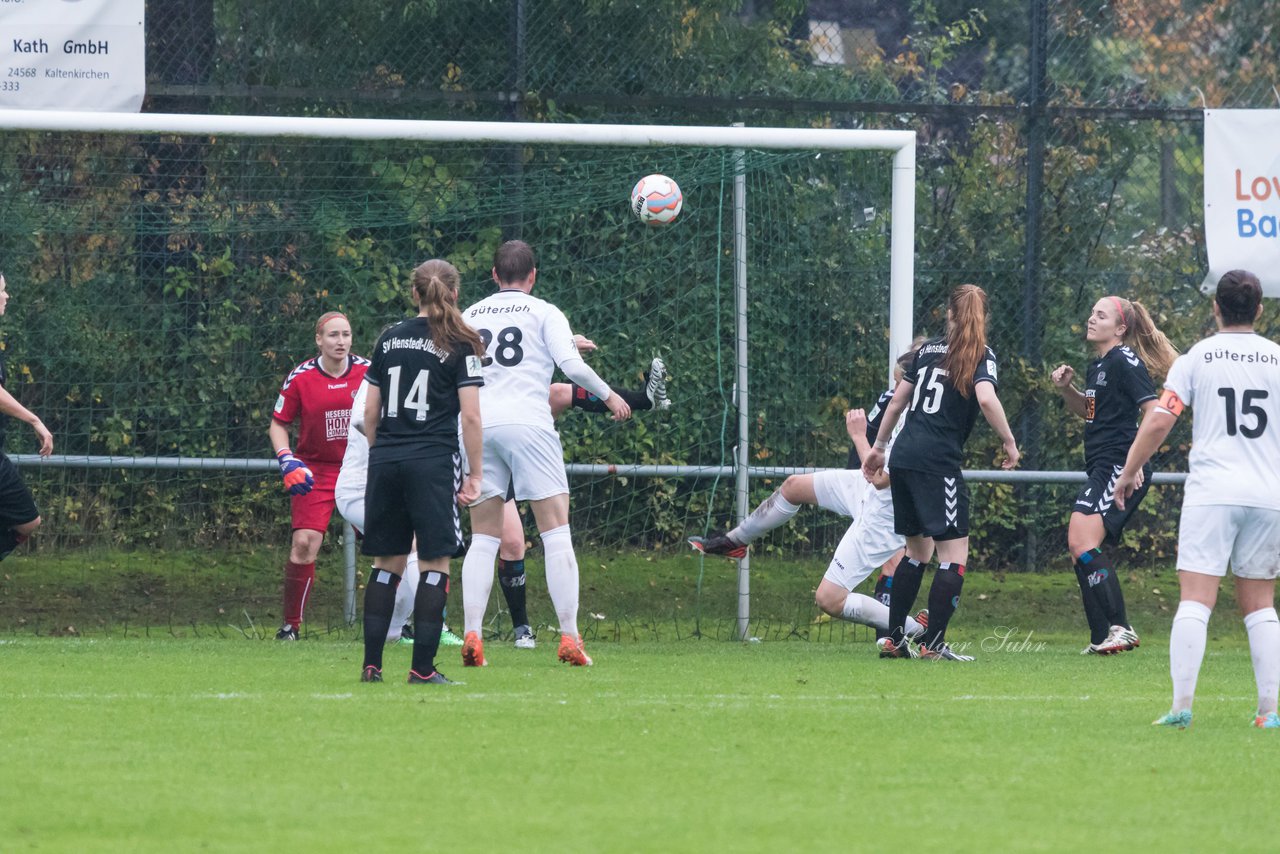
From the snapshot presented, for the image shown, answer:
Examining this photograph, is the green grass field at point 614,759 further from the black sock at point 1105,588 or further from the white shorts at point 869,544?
the white shorts at point 869,544

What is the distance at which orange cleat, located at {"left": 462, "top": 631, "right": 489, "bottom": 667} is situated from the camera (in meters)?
8.79

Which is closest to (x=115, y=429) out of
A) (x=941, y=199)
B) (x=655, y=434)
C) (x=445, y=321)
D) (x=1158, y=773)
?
(x=655, y=434)

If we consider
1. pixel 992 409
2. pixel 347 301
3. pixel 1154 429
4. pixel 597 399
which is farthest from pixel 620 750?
pixel 347 301

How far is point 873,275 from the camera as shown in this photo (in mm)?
12383

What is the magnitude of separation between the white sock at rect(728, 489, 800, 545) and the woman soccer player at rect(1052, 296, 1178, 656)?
168 cm

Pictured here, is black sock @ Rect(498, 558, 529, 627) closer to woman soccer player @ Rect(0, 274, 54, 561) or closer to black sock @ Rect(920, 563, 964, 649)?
black sock @ Rect(920, 563, 964, 649)

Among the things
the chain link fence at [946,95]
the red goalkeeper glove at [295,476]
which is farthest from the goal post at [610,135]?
the red goalkeeper glove at [295,476]

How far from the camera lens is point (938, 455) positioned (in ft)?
32.3

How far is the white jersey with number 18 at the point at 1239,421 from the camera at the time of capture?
6.77 m

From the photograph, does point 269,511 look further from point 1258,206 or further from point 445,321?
point 1258,206

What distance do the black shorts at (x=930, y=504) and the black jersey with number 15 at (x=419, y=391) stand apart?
2924 mm

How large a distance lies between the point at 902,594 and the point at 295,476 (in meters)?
3.42

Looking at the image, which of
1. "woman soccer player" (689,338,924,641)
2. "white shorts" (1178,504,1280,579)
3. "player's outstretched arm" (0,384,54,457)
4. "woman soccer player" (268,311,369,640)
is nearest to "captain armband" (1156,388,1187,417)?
"white shorts" (1178,504,1280,579)

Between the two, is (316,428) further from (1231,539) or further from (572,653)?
(1231,539)
